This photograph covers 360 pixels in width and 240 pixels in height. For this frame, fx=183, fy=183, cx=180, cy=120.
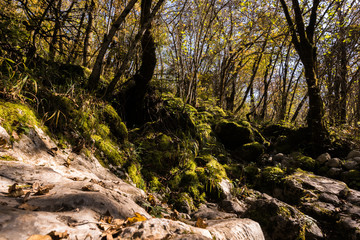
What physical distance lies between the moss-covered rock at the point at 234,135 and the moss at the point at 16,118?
18.4 feet

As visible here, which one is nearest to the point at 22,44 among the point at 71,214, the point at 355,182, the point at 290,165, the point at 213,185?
the point at 71,214

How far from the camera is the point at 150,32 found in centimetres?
425

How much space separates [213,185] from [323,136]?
469 cm

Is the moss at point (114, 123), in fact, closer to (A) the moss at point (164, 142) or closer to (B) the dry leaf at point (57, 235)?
(A) the moss at point (164, 142)

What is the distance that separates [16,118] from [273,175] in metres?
5.33

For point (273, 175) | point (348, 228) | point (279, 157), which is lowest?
point (348, 228)

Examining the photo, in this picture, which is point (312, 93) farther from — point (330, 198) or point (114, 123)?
point (114, 123)

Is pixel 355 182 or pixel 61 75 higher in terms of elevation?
pixel 61 75

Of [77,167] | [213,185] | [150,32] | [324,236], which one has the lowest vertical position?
[324,236]

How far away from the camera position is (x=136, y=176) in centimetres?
332

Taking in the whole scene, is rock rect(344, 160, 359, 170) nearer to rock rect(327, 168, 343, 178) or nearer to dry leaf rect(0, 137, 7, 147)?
rock rect(327, 168, 343, 178)

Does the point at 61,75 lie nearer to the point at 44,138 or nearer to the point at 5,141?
the point at 44,138

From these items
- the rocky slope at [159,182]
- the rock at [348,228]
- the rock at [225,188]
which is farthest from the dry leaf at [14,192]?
the rock at [348,228]

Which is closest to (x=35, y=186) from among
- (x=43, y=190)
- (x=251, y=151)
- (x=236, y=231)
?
(x=43, y=190)
